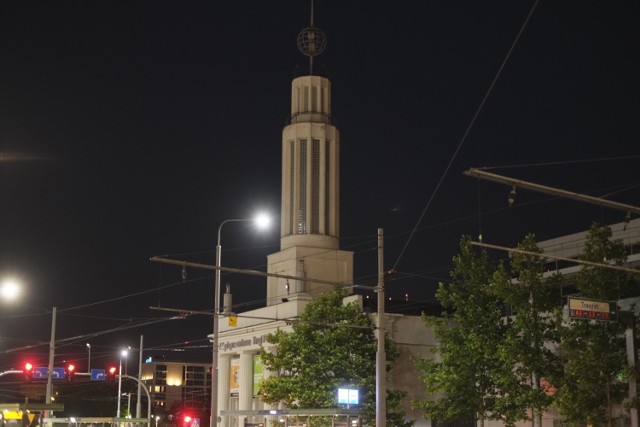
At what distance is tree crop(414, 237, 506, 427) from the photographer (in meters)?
44.7

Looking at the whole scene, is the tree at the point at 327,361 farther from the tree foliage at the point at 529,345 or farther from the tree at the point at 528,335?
the tree at the point at 528,335

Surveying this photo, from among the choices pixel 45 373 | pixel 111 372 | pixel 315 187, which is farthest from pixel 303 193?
pixel 45 373

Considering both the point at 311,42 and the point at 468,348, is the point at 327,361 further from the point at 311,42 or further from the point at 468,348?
the point at 311,42

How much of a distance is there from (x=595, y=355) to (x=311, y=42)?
39714mm

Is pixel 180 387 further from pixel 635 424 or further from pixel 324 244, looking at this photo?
pixel 635 424

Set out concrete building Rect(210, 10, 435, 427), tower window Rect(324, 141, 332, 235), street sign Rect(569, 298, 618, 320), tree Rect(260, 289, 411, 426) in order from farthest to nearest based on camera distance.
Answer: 1. tower window Rect(324, 141, 332, 235)
2. concrete building Rect(210, 10, 435, 427)
3. tree Rect(260, 289, 411, 426)
4. street sign Rect(569, 298, 618, 320)

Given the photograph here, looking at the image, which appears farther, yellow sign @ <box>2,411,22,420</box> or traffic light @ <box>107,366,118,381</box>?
traffic light @ <box>107,366,118,381</box>

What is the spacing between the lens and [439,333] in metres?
45.9

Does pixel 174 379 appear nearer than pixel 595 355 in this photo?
No

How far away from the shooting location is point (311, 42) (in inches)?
2790

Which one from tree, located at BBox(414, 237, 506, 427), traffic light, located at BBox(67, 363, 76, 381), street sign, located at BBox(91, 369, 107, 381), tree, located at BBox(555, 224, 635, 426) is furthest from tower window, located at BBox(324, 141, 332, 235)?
Answer: tree, located at BBox(555, 224, 635, 426)

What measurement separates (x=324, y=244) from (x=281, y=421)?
21.0 metres

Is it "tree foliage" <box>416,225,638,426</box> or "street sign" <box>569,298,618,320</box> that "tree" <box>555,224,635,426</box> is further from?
"street sign" <box>569,298,618,320</box>

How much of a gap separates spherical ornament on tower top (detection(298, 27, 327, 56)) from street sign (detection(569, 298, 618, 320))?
42562 millimetres
